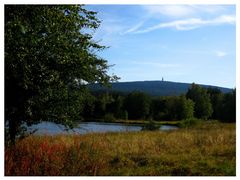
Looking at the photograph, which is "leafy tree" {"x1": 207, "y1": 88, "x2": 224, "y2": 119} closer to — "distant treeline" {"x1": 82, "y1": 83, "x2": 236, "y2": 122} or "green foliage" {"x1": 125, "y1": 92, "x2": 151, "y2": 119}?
"distant treeline" {"x1": 82, "y1": 83, "x2": 236, "y2": 122}

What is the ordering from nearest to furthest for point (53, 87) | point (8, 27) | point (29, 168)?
1. point (8, 27)
2. point (29, 168)
3. point (53, 87)

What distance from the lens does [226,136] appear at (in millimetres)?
21125

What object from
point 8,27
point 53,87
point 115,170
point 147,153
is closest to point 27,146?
point 53,87

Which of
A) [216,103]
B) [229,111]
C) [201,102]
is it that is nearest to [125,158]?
[229,111]

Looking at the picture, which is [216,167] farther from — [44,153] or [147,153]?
[44,153]

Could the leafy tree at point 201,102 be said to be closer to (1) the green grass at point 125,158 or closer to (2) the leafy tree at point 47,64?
(1) the green grass at point 125,158

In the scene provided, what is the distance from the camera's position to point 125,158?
48.8 ft

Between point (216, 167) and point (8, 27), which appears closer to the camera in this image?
point (8, 27)

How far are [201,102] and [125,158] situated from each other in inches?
3670

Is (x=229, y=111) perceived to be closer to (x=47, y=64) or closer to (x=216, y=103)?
(x=216, y=103)

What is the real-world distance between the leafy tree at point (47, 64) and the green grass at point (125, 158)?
97 cm

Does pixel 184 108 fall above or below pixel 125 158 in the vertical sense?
below

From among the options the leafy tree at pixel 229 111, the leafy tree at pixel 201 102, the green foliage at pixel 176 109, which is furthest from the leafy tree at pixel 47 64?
the leafy tree at pixel 201 102
